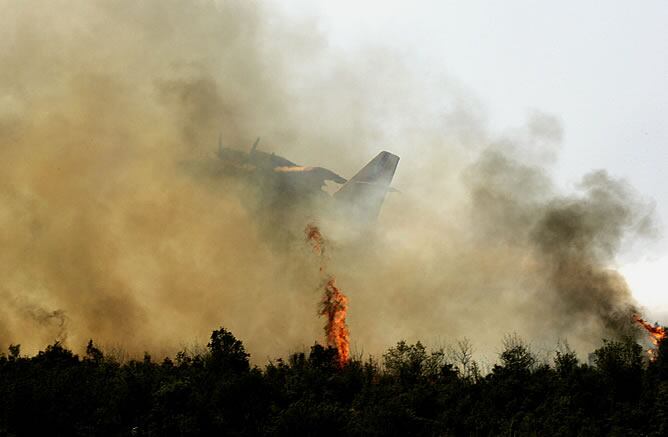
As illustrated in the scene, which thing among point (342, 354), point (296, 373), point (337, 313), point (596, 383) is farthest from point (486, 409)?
point (337, 313)

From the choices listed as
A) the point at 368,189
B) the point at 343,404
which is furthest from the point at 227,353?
the point at 368,189

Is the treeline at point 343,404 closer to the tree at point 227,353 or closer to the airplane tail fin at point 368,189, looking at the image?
the tree at point 227,353

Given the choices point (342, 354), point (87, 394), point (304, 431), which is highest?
point (342, 354)

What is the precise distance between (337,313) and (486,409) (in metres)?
42.6

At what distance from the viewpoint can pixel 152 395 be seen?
34125 mm

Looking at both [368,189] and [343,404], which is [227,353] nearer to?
[343,404]

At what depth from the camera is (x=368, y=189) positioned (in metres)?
91.4

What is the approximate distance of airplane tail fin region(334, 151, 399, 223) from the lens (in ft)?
294

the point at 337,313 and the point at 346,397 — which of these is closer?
the point at 346,397

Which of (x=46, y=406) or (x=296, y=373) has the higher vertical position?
(x=296, y=373)

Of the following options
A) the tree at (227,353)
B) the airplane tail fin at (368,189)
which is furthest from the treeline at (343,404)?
the airplane tail fin at (368,189)

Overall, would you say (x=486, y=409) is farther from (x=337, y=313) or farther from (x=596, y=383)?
(x=337, y=313)

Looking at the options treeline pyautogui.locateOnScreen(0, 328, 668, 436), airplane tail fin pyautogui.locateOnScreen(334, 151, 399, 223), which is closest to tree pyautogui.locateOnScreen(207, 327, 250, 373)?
treeline pyautogui.locateOnScreen(0, 328, 668, 436)

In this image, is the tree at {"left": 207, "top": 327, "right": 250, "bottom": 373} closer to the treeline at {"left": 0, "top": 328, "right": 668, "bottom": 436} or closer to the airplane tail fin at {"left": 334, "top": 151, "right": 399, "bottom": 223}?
the treeline at {"left": 0, "top": 328, "right": 668, "bottom": 436}
